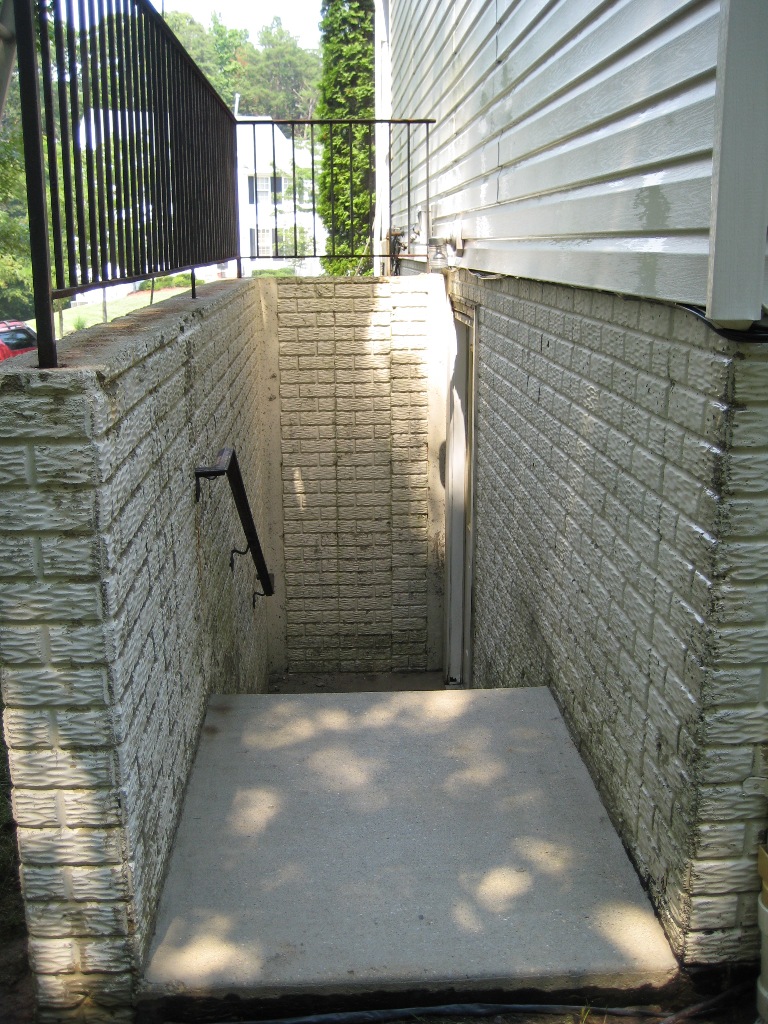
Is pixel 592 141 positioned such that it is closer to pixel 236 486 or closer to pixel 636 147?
pixel 636 147

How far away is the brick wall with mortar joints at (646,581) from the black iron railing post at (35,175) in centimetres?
137

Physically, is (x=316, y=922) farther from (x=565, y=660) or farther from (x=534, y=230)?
(x=534, y=230)

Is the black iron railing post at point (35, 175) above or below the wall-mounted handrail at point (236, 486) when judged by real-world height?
above

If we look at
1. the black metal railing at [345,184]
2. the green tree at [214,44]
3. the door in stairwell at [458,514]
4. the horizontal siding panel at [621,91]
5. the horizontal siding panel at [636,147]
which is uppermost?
the green tree at [214,44]

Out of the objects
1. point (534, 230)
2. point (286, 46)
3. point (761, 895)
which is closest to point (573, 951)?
point (761, 895)

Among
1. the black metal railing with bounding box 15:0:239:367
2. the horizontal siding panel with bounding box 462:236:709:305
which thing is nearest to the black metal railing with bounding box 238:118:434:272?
the black metal railing with bounding box 15:0:239:367

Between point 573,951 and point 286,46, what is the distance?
9136 centimetres

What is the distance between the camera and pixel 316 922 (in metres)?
2.44

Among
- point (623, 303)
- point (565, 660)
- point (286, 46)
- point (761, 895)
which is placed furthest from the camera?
point (286, 46)

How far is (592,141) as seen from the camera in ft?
9.79

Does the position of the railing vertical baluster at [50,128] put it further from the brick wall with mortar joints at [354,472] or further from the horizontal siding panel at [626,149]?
the brick wall with mortar joints at [354,472]

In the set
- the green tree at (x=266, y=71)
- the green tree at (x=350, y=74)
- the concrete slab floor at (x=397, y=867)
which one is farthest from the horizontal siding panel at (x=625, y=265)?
the green tree at (x=266, y=71)

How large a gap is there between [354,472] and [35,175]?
525 cm

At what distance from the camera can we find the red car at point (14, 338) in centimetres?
1503
